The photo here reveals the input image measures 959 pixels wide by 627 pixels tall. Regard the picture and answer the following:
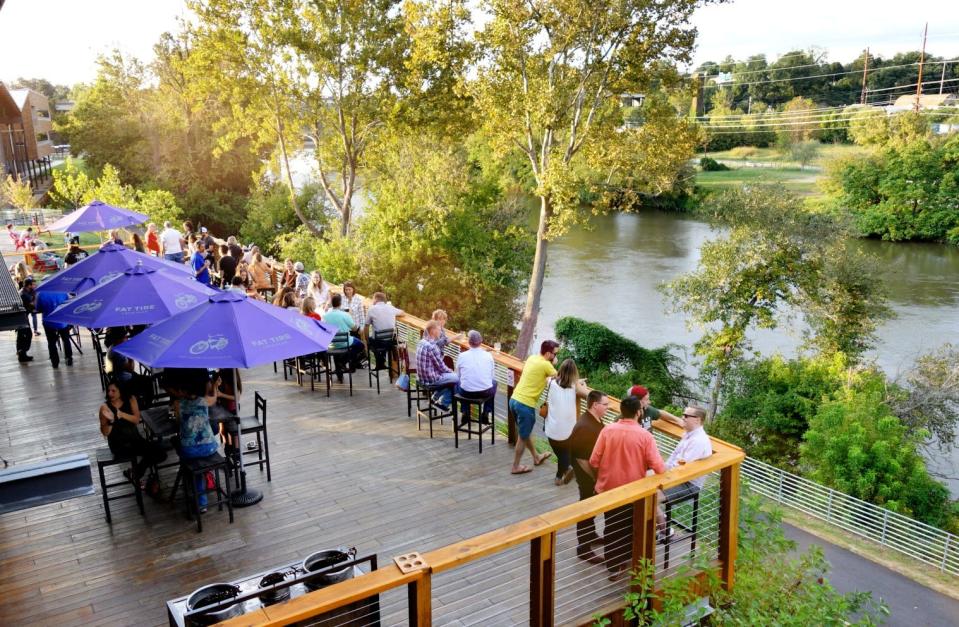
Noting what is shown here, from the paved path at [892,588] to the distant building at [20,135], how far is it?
139 ft

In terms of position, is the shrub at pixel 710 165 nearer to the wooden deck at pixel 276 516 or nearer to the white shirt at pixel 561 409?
the wooden deck at pixel 276 516

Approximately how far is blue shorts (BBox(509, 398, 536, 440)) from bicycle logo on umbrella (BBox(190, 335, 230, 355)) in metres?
2.87

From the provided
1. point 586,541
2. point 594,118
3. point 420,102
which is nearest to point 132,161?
point 420,102

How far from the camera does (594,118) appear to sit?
2206 centimetres

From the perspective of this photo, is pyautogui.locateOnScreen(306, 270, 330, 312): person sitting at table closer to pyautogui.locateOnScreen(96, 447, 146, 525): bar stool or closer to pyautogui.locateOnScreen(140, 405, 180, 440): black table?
pyautogui.locateOnScreen(140, 405, 180, 440): black table

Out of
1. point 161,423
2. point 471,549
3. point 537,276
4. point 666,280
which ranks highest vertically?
point 471,549

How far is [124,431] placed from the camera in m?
6.57

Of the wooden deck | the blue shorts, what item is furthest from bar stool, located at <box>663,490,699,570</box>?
the blue shorts

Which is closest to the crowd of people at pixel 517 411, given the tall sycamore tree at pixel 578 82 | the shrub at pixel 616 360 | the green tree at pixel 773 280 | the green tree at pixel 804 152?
the tall sycamore tree at pixel 578 82

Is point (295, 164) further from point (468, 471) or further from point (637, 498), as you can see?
point (637, 498)

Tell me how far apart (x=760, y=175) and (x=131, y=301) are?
63080mm

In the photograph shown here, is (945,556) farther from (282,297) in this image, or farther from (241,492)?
(282,297)

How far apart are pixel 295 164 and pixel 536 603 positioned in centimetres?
3219

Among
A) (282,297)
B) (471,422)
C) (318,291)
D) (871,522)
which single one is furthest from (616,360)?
(471,422)
